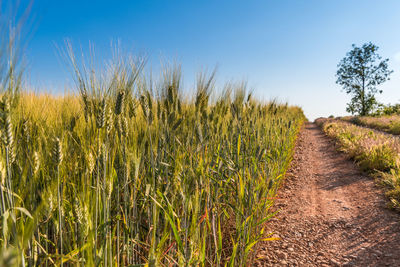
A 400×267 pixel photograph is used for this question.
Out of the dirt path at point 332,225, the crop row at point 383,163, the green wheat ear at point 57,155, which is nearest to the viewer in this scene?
the green wheat ear at point 57,155

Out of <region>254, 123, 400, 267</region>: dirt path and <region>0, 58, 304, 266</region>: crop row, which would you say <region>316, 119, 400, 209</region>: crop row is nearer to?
<region>254, 123, 400, 267</region>: dirt path

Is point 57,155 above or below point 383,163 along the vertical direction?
above

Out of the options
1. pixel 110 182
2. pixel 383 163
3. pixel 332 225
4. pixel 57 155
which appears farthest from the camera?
pixel 383 163

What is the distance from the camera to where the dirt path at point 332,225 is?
7.39 ft

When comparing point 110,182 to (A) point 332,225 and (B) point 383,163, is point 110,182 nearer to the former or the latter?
(A) point 332,225

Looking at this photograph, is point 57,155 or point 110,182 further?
point 110,182

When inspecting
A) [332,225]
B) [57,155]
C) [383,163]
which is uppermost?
[57,155]

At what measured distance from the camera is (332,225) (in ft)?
9.53

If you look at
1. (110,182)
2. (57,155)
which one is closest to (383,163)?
(110,182)

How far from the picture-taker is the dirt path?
2254mm

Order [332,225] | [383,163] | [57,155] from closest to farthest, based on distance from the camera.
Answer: [57,155] < [332,225] < [383,163]

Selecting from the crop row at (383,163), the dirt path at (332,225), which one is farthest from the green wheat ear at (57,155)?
the crop row at (383,163)

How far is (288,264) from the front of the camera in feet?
6.86

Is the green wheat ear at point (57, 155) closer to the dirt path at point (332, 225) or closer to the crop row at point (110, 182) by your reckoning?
the crop row at point (110, 182)
